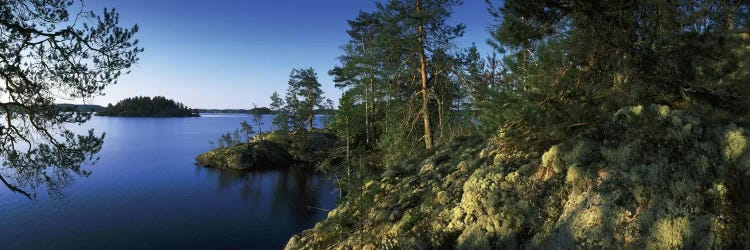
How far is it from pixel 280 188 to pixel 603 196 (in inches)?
1248

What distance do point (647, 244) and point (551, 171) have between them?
7.20 feet

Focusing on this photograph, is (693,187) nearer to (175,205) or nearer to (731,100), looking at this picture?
(731,100)

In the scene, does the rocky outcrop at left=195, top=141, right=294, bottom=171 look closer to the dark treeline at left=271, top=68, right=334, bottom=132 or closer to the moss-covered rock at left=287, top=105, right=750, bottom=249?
the dark treeline at left=271, top=68, right=334, bottom=132

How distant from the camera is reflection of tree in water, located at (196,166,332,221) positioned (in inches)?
1078

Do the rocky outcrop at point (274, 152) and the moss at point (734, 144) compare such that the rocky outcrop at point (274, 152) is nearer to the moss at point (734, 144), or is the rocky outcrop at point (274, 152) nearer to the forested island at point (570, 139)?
the forested island at point (570, 139)

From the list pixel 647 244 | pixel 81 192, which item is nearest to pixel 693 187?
pixel 647 244

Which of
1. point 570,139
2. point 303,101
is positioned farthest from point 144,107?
point 570,139

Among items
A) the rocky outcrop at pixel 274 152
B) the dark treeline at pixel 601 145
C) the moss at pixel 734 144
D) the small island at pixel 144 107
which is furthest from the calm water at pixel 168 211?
the small island at pixel 144 107

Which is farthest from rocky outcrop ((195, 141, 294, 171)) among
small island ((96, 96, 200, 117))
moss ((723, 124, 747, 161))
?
small island ((96, 96, 200, 117))

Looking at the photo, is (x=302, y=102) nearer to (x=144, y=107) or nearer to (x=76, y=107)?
(x=76, y=107)

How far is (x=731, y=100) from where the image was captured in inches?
241

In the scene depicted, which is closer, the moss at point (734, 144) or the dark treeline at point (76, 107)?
the moss at point (734, 144)

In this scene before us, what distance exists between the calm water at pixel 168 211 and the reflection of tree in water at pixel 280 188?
0.08m

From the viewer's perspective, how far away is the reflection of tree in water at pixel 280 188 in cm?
2738
